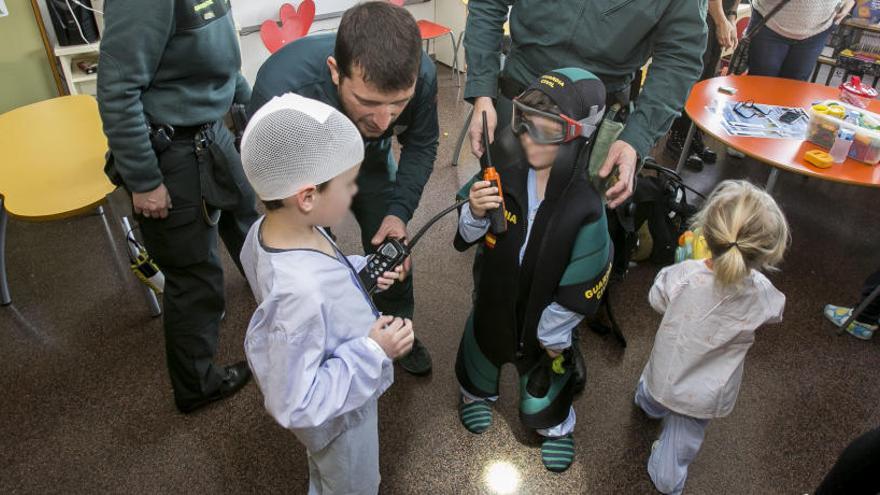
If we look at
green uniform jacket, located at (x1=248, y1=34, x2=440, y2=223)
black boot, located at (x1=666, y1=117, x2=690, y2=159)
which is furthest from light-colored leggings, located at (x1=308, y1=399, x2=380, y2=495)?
black boot, located at (x1=666, y1=117, x2=690, y2=159)

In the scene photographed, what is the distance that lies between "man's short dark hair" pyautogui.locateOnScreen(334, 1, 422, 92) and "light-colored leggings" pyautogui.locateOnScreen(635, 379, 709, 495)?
1204 millimetres

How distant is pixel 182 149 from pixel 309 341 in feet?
2.70

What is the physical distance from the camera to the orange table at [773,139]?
Answer: 2.15 metres

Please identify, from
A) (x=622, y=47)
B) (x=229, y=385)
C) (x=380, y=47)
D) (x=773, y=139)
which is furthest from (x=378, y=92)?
(x=773, y=139)

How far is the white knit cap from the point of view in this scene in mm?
942

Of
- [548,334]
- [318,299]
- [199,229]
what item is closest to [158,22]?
[199,229]

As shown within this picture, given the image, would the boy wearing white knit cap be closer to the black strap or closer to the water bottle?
the water bottle

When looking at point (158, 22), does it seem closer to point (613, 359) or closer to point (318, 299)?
point (318, 299)

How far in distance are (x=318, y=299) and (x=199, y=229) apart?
784 millimetres

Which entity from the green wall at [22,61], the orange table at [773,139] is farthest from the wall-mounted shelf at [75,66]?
the orange table at [773,139]

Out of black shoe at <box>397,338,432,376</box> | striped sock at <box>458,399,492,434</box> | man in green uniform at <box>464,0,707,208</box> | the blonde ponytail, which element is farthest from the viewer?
black shoe at <box>397,338,432,376</box>

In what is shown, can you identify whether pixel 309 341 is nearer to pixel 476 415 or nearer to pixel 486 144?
pixel 486 144

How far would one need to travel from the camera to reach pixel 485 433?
1841 mm

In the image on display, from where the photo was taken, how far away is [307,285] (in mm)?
987
